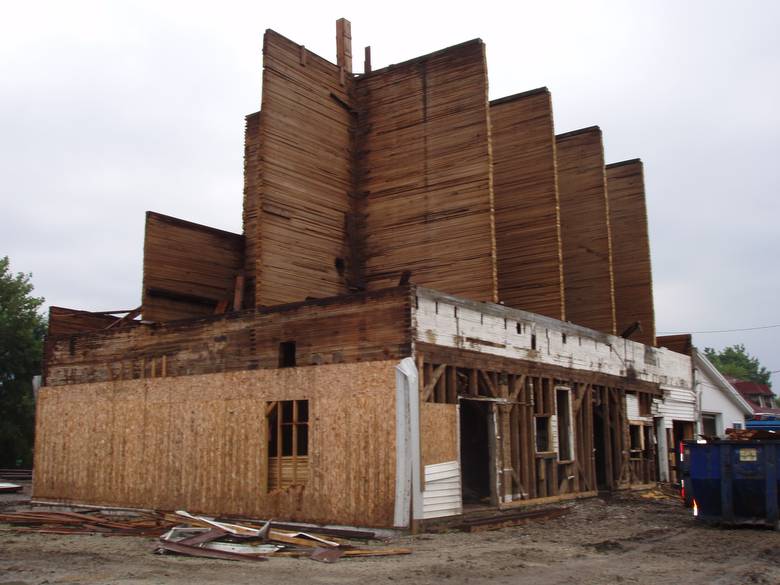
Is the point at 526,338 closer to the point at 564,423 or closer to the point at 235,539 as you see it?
the point at 564,423

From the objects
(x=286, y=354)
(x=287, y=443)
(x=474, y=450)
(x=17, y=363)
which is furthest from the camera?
(x=17, y=363)

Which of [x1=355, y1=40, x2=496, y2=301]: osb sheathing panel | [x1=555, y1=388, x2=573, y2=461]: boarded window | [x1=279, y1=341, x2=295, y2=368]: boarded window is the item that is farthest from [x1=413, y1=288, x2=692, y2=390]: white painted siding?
[x1=279, y1=341, x2=295, y2=368]: boarded window

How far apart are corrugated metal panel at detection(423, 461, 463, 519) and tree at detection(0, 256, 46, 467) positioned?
103ft

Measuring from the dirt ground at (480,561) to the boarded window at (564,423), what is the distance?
4.66 m

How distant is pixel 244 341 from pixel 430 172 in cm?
670

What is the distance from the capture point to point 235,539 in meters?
13.6

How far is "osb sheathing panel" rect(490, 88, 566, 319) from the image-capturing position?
2172 cm

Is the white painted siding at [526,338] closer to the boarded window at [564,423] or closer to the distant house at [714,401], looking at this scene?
the boarded window at [564,423]

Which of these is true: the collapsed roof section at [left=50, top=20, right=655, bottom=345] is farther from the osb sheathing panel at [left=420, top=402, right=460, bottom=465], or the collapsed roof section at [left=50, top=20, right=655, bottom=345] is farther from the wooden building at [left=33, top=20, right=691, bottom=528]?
the osb sheathing panel at [left=420, top=402, right=460, bottom=465]

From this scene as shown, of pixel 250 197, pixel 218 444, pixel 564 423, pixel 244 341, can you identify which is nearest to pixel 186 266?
pixel 250 197

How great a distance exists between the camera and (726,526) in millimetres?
15555

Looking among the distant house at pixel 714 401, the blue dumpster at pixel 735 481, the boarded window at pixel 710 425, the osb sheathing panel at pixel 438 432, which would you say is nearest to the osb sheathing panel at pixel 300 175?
the osb sheathing panel at pixel 438 432

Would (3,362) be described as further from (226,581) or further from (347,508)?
(226,581)

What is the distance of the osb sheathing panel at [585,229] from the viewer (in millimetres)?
25375
